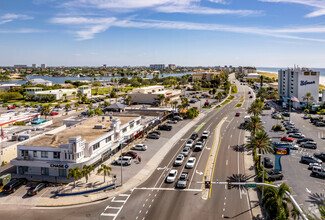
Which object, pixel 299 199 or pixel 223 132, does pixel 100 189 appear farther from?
pixel 223 132

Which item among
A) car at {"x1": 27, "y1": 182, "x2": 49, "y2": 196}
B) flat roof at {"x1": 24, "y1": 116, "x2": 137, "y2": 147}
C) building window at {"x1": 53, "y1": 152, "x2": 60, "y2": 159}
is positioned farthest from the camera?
flat roof at {"x1": 24, "y1": 116, "x2": 137, "y2": 147}

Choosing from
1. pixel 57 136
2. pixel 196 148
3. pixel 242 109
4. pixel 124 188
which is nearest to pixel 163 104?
pixel 242 109

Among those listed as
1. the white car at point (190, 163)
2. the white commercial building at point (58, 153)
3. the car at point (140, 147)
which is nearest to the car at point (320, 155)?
the white car at point (190, 163)

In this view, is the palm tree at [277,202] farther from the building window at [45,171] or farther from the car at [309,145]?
the car at [309,145]

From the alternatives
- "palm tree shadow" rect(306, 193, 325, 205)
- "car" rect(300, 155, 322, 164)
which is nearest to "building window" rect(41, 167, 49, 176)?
"palm tree shadow" rect(306, 193, 325, 205)

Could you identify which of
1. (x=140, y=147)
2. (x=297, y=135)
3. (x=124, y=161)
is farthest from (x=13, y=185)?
(x=297, y=135)

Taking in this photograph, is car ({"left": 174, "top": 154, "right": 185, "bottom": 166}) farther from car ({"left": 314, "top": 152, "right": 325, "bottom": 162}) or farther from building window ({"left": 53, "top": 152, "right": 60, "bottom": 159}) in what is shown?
car ({"left": 314, "top": 152, "right": 325, "bottom": 162})

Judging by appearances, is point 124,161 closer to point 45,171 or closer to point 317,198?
point 45,171
